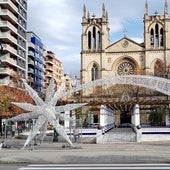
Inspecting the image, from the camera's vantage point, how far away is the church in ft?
272

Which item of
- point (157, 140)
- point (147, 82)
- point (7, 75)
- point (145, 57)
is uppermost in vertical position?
point (145, 57)

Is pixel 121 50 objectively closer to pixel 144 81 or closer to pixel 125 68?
pixel 125 68

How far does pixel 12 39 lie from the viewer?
69625mm

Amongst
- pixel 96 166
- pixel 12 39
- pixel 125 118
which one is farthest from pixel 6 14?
pixel 96 166

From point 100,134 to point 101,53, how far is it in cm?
4987

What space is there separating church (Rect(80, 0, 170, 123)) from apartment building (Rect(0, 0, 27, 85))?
1303 cm

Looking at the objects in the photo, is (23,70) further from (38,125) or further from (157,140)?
(38,125)

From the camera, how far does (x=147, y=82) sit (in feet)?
94.4

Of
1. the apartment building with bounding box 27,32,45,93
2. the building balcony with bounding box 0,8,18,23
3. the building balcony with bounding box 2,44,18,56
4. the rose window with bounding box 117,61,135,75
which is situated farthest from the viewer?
the apartment building with bounding box 27,32,45,93

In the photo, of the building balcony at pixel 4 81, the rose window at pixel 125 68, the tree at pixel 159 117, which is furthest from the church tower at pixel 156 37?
the building balcony at pixel 4 81

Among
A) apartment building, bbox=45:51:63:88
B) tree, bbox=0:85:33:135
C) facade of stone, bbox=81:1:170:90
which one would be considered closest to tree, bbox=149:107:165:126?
tree, bbox=0:85:33:135

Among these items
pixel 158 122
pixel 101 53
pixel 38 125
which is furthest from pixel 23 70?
pixel 38 125

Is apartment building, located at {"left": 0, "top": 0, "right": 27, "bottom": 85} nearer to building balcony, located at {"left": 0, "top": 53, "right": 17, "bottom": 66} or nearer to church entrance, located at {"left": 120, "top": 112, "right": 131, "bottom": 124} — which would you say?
building balcony, located at {"left": 0, "top": 53, "right": 17, "bottom": 66}

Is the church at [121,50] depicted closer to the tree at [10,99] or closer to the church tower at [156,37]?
the church tower at [156,37]
